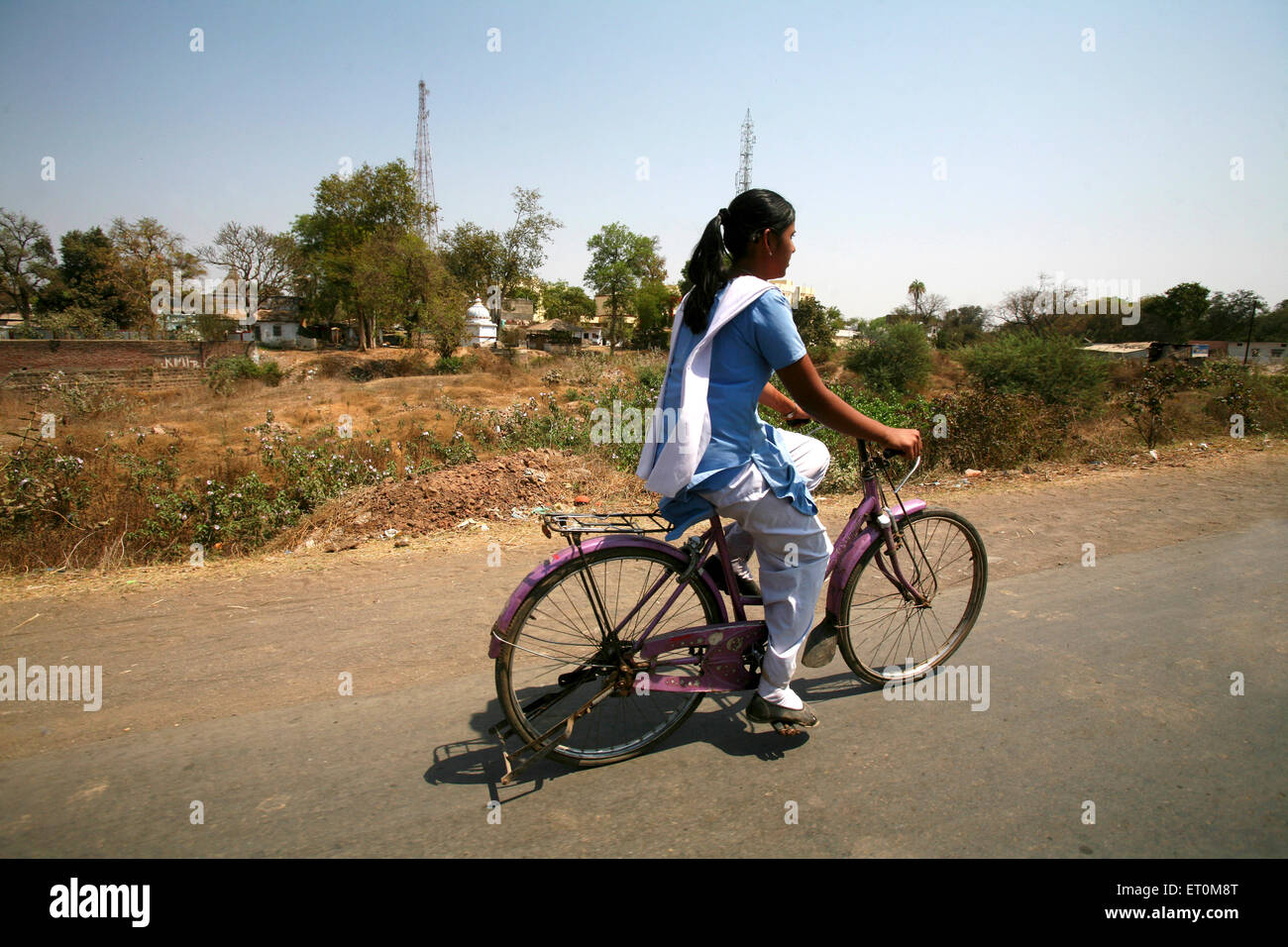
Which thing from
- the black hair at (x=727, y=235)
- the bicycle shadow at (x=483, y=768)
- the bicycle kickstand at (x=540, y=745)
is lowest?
the bicycle shadow at (x=483, y=768)

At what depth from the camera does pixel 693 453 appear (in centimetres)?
253

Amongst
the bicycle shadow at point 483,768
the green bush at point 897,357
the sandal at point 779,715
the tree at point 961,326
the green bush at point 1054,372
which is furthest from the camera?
the tree at point 961,326

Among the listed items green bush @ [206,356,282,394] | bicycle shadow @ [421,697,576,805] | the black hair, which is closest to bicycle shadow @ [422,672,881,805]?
bicycle shadow @ [421,697,576,805]

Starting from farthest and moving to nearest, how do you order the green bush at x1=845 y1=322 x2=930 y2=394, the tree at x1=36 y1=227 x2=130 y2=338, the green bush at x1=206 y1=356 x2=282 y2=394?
the tree at x1=36 y1=227 x2=130 y2=338
the green bush at x1=845 y1=322 x2=930 y2=394
the green bush at x1=206 y1=356 x2=282 y2=394

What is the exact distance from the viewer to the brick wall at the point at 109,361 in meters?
26.9

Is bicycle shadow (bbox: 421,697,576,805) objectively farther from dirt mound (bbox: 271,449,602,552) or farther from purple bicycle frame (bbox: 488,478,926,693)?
dirt mound (bbox: 271,449,602,552)

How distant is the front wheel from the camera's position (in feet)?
10.9

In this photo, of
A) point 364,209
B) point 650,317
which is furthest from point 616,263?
point 364,209

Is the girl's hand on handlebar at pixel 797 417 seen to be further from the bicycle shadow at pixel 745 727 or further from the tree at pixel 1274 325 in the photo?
the tree at pixel 1274 325

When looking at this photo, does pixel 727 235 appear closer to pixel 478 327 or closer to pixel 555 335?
pixel 478 327

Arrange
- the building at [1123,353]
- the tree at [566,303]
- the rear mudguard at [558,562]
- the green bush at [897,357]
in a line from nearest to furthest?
the rear mudguard at [558,562] < the building at [1123,353] < the green bush at [897,357] < the tree at [566,303]

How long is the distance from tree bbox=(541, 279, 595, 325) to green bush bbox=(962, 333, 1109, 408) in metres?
68.6

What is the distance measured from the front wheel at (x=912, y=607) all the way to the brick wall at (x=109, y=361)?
29.8 m

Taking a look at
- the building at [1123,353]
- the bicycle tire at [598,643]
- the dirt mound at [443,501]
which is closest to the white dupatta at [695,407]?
the bicycle tire at [598,643]
